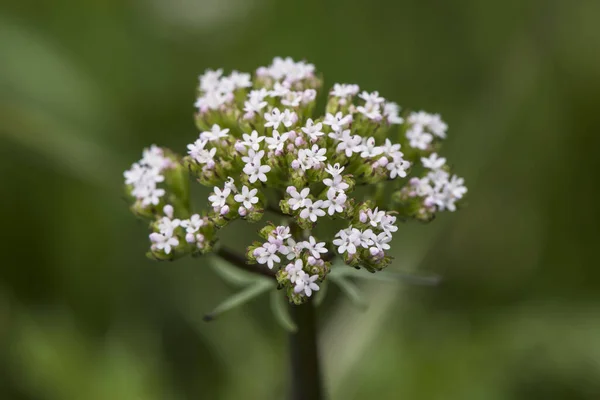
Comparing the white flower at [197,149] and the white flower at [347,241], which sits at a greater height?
the white flower at [197,149]

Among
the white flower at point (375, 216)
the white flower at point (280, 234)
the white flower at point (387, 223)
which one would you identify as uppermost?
the white flower at point (375, 216)

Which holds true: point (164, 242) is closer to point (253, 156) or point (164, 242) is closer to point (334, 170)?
point (253, 156)

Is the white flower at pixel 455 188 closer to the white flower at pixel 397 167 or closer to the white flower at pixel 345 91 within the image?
the white flower at pixel 397 167

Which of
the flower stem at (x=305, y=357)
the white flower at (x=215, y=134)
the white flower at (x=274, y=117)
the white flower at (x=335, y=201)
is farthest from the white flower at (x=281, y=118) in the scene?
the flower stem at (x=305, y=357)

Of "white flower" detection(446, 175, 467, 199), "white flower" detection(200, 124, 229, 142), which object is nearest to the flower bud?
"white flower" detection(200, 124, 229, 142)

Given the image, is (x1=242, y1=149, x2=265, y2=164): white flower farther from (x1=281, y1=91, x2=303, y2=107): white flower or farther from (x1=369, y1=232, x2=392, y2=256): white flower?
(x1=369, y1=232, x2=392, y2=256): white flower

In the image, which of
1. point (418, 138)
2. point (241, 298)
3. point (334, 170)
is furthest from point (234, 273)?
point (418, 138)
